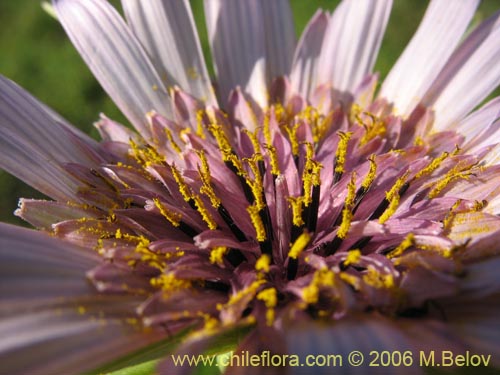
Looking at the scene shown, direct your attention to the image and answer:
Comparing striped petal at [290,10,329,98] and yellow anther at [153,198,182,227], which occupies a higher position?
striped petal at [290,10,329,98]

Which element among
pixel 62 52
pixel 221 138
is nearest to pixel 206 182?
pixel 221 138

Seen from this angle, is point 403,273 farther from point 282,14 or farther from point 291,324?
point 282,14

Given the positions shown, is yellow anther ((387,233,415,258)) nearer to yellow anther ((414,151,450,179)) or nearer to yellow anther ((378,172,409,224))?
yellow anther ((378,172,409,224))

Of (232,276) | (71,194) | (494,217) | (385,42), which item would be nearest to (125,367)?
(232,276)

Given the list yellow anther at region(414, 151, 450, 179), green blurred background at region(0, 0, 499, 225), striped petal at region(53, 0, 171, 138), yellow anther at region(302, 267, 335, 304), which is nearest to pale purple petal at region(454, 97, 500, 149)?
yellow anther at region(414, 151, 450, 179)

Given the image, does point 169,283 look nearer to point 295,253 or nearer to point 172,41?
point 295,253

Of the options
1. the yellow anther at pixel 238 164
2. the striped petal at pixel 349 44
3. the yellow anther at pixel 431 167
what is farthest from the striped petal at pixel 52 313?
the striped petal at pixel 349 44
